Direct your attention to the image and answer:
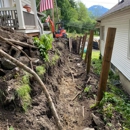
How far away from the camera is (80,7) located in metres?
71.4

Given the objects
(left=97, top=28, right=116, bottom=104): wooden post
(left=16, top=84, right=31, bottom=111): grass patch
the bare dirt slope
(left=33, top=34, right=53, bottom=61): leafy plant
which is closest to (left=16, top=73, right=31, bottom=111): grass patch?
(left=16, top=84, right=31, bottom=111): grass patch

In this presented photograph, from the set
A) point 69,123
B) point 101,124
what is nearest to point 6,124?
point 69,123

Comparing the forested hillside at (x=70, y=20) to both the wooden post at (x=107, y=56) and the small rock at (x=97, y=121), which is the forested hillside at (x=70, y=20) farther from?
the small rock at (x=97, y=121)

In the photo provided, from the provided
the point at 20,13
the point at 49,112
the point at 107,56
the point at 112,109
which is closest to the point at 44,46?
the point at 20,13

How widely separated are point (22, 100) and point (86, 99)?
3270 millimetres

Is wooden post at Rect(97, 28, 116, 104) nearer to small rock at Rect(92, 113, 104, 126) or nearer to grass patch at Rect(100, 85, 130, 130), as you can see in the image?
grass patch at Rect(100, 85, 130, 130)

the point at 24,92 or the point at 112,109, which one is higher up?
the point at 24,92

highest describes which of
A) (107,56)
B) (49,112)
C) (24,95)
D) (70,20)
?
(107,56)

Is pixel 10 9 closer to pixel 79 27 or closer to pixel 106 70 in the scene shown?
pixel 106 70

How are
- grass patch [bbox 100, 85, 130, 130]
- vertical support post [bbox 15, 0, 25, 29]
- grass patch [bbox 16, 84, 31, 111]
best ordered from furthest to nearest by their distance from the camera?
vertical support post [bbox 15, 0, 25, 29], grass patch [bbox 100, 85, 130, 130], grass patch [bbox 16, 84, 31, 111]

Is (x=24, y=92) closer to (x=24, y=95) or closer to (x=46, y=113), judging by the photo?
(x=24, y=95)

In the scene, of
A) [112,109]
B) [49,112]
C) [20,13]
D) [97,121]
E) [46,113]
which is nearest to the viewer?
[46,113]

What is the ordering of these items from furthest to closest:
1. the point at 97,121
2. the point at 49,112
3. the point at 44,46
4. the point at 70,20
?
1. the point at 70,20
2. the point at 44,46
3. the point at 97,121
4. the point at 49,112

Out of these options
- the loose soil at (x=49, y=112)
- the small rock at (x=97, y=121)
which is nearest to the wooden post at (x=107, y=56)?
the small rock at (x=97, y=121)
